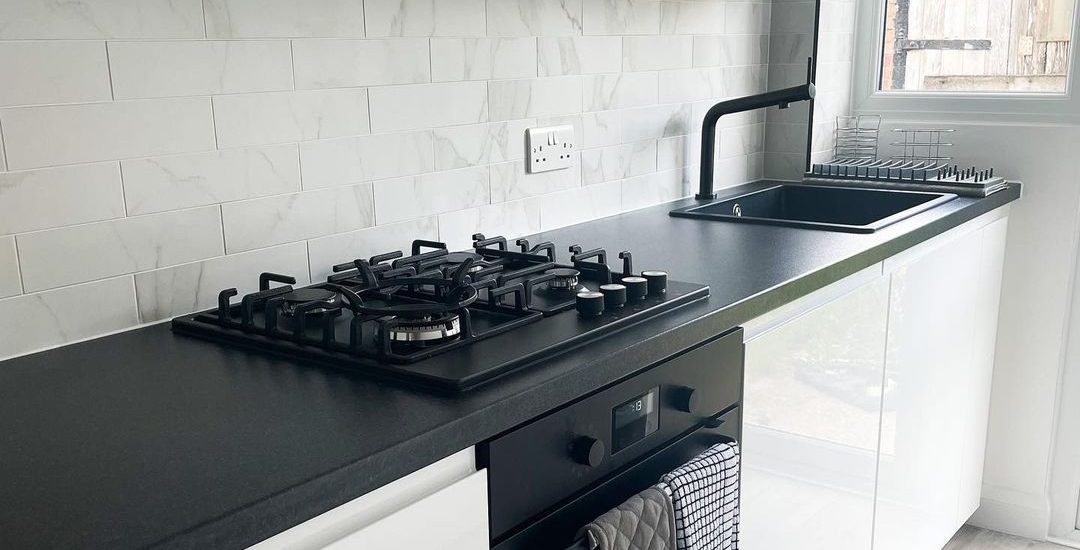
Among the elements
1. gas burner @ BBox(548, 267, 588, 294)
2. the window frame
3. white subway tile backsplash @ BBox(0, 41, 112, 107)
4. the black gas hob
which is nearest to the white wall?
white subway tile backsplash @ BBox(0, 41, 112, 107)

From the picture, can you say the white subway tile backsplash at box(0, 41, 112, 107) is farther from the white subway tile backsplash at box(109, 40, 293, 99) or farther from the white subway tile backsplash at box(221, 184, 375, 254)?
the white subway tile backsplash at box(221, 184, 375, 254)

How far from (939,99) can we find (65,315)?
249 centimetres

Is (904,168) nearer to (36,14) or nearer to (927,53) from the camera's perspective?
(927,53)

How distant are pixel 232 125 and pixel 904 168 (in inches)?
76.5

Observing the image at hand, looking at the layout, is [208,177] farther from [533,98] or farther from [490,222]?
[533,98]

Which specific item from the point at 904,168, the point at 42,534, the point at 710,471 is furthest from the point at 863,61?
the point at 42,534

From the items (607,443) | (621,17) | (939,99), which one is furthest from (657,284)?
(939,99)

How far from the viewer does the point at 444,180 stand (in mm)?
1932

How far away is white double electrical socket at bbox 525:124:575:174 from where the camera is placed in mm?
2125

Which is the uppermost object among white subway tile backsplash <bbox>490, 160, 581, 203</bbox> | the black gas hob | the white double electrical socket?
the white double electrical socket

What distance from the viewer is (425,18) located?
1.84 meters

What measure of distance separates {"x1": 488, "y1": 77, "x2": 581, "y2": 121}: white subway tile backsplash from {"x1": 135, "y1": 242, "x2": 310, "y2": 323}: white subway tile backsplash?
22.2 inches

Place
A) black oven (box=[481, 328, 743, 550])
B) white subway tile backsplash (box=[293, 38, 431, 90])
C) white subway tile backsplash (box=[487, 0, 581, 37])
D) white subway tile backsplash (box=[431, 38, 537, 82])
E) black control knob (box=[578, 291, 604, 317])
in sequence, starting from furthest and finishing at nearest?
1. white subway tile backsplash (box=[487, 0, 581, 37])
2. white subway tile backsplash (box=[431, 38, 537, 82])
3. white subway tile backsplash (box=[293, 38, 431, 90])
4. black control knob (box=[578, 291, 604, 317])
5. black oven (box=[481, 328, 743, 550])

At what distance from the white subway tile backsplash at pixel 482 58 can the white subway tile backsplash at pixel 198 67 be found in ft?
1.16
